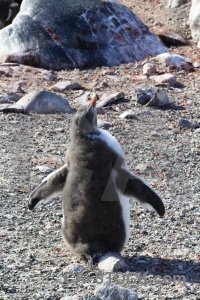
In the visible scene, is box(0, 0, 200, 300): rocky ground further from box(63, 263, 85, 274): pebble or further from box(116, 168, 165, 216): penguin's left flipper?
box(116, 168, 165, 216): penguin's left flipper

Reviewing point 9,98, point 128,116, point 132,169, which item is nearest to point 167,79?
point 128,116

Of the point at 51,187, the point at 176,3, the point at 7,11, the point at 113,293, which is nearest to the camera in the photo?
the point at 113,293

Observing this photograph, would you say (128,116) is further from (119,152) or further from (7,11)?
(7,11)

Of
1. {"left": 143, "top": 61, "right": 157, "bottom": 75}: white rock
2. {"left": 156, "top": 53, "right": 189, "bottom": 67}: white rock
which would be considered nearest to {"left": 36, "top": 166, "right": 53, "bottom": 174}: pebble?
{"left": 143, "top": 61, "right": 157, "bottom": 75}: white rock

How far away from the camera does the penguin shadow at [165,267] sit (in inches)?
199

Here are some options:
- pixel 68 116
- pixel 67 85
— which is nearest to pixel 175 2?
pixel 67 85

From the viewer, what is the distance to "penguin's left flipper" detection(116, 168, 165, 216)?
5246mm

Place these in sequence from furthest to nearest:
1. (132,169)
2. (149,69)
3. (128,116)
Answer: (149,69), (128,116), (132,169)

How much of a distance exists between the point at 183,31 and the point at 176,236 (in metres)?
7.63

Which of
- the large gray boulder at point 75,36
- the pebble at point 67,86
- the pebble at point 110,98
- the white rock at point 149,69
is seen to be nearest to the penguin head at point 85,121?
the pebble at point 110,98

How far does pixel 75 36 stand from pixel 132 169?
4635mm

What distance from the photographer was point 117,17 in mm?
12117

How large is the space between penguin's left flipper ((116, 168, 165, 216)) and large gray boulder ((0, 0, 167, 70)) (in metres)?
6.03

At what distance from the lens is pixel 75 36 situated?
11.6m
